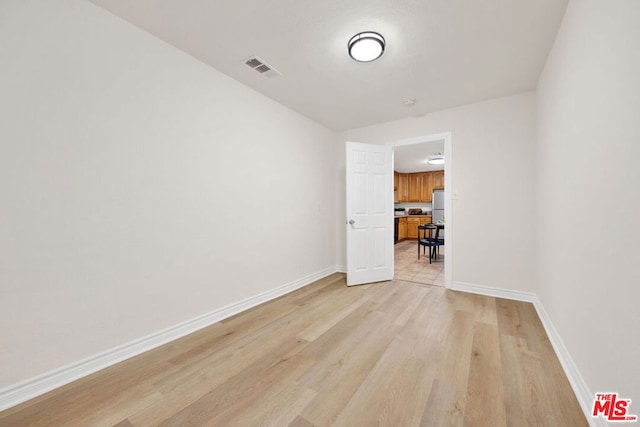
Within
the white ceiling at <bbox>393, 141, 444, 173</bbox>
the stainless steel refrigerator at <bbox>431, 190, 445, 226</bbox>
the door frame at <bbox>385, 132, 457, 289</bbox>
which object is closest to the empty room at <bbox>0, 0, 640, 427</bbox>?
the door frame at <bbox>385, 132, 457, 289</bbox>

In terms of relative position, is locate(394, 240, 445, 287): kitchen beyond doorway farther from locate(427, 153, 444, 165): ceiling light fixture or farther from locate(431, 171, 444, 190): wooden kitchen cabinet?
locate(431, 171, 444, 190): wooden kitchen cabinet

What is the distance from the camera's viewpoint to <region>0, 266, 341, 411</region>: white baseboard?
1.38 m

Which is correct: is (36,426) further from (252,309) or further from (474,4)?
(474,4)

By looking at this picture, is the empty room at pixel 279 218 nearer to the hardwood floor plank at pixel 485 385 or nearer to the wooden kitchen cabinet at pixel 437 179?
the hardwood floor plank at pixel 485 385

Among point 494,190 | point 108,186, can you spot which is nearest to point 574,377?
point 494,190

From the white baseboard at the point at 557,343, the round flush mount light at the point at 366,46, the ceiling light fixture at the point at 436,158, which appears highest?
the round flush mount light at the point at 366,46

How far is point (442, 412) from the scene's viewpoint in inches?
50.8

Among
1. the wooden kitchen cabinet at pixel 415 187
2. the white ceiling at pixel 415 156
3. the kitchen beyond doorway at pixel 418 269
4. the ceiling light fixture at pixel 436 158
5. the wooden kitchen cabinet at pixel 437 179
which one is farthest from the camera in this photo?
the wooden kitchen cabinet at pixel 415 187

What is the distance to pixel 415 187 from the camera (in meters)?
8.50

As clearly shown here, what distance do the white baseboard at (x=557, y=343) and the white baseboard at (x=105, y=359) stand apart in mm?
2663

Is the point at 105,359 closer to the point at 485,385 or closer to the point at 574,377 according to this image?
the point at 485,385

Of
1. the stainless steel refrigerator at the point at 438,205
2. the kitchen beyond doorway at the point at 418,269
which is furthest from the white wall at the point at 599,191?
the stainless steel refrigerator at the point at 438,205

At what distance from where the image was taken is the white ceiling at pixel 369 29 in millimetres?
1688

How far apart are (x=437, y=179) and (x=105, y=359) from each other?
8730 millimetres
